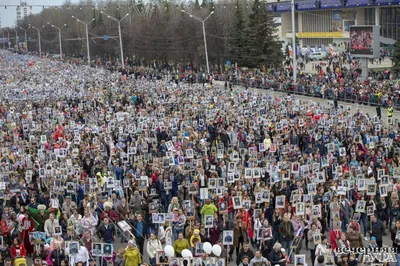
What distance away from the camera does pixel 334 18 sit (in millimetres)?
82062

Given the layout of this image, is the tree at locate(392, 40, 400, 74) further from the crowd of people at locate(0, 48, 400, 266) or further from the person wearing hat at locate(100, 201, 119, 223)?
the person wearing hat at locate(100, 201, 119, 223)

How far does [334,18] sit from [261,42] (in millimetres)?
22440

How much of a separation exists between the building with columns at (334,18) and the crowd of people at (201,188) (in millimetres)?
41248

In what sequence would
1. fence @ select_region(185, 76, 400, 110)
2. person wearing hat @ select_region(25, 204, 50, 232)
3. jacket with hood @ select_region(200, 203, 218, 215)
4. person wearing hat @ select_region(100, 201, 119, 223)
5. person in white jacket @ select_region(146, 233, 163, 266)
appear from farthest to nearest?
fence @ select_region(185, 76, 400, 110)
person wearing hat @ select_region(25, 204, 50, 232)
person wearing hat @ select_region(100, 201, 119, 223)
jacket with hood @ select_region(200, 203, 218, 215)
person in white jacket @ select_region(146, 233, 163, 266)

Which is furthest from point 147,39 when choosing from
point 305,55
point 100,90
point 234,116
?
point 234,116

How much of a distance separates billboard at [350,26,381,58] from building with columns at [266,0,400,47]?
56.0ft

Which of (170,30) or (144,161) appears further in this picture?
(170,30)

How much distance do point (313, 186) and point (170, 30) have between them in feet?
202

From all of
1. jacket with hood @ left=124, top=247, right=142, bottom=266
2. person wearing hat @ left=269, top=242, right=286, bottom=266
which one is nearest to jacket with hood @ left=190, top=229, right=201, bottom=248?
jacket with hood @ left=124, top=247, right=142, bottom=266

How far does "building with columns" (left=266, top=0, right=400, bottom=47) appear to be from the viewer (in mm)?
70250

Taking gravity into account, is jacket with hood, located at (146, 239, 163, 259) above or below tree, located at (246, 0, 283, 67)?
below

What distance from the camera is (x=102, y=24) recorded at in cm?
10794

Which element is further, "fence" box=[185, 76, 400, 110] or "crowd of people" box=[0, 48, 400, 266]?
"fence" box=[185, 76, 400, 110]

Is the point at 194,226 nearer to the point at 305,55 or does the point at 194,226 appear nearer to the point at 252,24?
the point at 252,24
